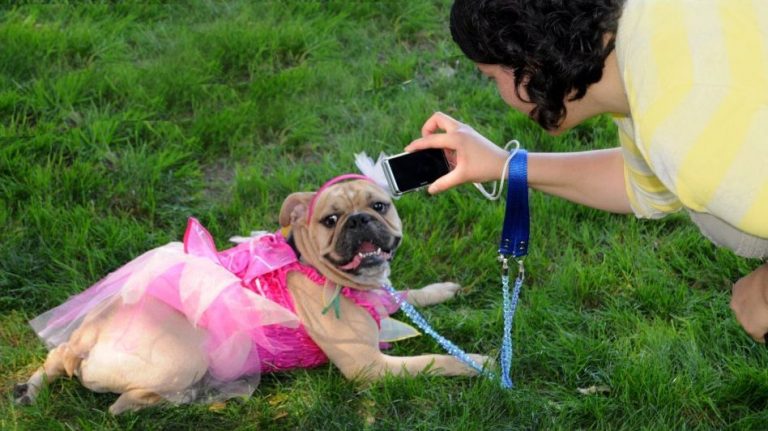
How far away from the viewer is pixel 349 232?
349 cm

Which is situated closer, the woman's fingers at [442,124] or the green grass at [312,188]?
the woman's fingers at [442,124]

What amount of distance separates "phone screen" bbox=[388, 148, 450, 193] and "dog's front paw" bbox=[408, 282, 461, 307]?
0.82 m

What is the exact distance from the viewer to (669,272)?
162 inches

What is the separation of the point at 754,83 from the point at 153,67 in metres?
3.88

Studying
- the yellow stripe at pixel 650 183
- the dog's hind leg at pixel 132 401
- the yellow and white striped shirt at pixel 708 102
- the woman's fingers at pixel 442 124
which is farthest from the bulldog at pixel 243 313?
the yellow and white striped shirt at pixel 708 102

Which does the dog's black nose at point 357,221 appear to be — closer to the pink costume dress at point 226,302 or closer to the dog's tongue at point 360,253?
the dog's tongue at point 360,253

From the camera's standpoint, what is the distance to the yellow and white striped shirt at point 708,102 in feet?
7.47

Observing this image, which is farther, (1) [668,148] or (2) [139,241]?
(2) [139,241]

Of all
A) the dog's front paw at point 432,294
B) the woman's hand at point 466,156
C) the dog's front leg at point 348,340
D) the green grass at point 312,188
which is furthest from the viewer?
the dog's front paw at point 432,294

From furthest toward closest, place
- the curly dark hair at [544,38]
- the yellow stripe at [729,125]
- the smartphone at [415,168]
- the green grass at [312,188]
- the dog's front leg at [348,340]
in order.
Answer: the dog's front leg at [348,340], the green grass at [312,188], the smartphone at [415,168], the curly dark hair at [544,38], the yellow stripe at [729,125]

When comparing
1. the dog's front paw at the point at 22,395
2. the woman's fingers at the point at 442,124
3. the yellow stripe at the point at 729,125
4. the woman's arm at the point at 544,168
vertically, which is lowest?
the dog's front paw at the point at 22,395

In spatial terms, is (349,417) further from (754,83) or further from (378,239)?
(754,83)

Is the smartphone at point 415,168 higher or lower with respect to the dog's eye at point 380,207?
higher

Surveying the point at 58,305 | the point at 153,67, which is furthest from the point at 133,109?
the point at 58,305
